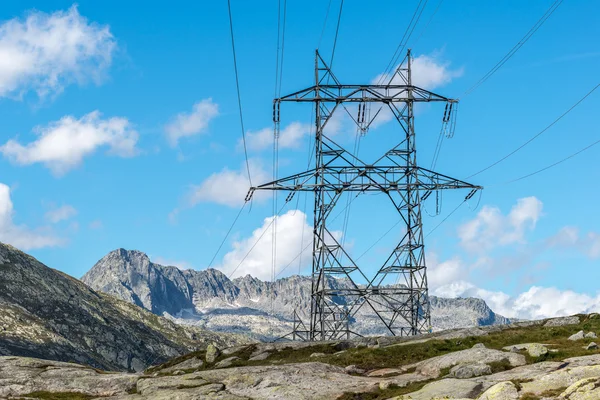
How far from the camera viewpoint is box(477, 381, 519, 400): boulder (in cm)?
3853

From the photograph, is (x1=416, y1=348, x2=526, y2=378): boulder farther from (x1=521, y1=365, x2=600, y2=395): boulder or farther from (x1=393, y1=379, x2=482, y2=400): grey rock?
(x1=521, y1=365, x2=600, y2=395): boulder

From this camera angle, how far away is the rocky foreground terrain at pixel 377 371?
42219 millimetres

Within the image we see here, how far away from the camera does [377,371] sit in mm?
56625

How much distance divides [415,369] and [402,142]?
33011 mm

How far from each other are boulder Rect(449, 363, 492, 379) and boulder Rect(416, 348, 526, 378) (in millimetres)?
2631

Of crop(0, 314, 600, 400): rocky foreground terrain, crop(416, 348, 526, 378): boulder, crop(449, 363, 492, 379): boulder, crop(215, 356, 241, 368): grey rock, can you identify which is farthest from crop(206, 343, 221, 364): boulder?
crop(449, 363, 492, 379): boulder

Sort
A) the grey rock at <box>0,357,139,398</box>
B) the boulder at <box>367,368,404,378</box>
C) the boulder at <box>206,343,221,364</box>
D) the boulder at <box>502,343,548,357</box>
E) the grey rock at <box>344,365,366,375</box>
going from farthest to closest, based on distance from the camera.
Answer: the boulder at <box>206,343,221,364</box>, the grey rock at <box>0,357,139,398</box>, the grey rock at <box>344,365,366,375</box>, the boulder at <box>367,368,404,378</box>, the boulder at <box>502,343,548,357</box>

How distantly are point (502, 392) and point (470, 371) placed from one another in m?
9.30

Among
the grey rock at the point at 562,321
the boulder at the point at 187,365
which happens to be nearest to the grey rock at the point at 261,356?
the boulder at the point at 187,365

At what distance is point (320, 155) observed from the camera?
7900cm

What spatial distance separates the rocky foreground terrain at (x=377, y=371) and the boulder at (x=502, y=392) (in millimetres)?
75

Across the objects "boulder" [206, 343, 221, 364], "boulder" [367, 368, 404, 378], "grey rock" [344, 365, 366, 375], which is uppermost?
"boulder" [206, 343, 221, 364]

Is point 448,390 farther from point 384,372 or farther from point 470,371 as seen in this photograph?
point 384,372

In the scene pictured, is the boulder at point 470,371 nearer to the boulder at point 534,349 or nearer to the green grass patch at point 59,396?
the boulder at point 534,349
